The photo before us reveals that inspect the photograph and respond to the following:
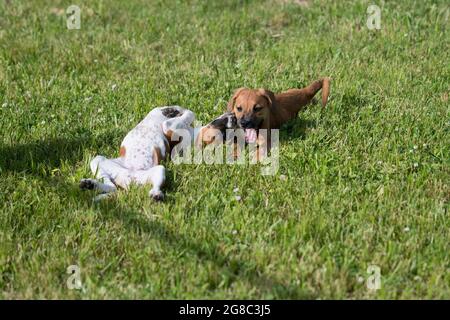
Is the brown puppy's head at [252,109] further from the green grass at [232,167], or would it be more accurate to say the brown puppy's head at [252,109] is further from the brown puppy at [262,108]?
the green grass at [232,167]

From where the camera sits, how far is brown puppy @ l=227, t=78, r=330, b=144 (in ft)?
19.5

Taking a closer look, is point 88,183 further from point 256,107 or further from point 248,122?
point 256,107

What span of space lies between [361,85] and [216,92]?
1.48m

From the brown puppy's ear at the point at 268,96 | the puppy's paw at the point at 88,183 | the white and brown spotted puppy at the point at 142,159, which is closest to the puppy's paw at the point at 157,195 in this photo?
the white and brown spotted puppy at the point at 142,159

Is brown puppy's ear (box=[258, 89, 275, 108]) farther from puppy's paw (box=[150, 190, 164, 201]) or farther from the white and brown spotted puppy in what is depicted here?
puppy's paw (box=[150, 190, 164, 201])

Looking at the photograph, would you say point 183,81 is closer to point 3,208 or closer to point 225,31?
point 225,31

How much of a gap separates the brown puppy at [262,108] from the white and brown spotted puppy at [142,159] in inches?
19.8

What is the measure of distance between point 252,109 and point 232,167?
519 millimetres

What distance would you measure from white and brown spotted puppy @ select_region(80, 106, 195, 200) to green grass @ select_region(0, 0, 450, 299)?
124 mm

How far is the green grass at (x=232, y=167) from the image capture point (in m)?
4.68

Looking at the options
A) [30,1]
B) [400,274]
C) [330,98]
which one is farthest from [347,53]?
[30,1]

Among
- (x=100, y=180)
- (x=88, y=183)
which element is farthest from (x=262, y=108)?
(x=88, y=183)

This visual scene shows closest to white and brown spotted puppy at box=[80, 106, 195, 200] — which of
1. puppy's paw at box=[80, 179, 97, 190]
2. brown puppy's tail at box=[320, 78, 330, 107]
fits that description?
puppy's paw at box=[80, 179, 97, 190]
